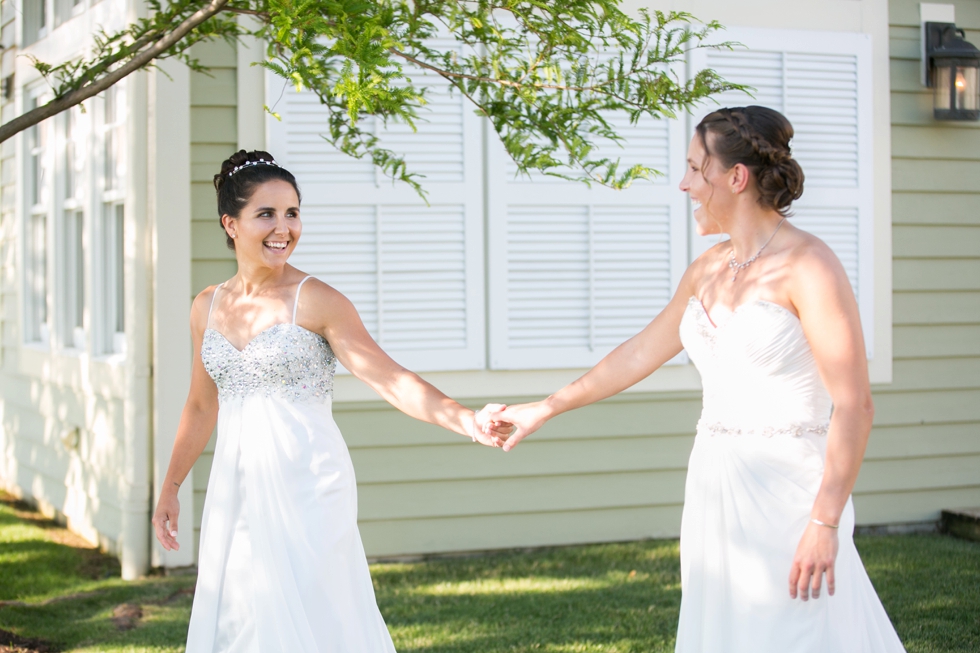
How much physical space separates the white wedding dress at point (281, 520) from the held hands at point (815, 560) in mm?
1243

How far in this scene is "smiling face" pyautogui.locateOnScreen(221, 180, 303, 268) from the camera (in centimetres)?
306

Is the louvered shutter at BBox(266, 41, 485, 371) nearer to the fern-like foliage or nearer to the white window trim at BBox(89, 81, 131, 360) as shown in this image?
the white window trim at BBox(89, 81, 131, 360)

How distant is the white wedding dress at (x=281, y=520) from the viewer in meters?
2.83

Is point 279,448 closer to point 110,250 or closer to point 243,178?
point 243,178

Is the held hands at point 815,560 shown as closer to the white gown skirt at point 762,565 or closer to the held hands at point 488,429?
the white gown skirt at point 762,565

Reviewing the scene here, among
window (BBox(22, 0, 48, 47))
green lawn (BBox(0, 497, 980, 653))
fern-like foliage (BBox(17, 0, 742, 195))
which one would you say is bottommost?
green lawn (BBox(0, 497, 980, 653))

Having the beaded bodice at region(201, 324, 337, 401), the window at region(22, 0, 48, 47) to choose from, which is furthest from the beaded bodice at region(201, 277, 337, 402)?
the window at region(22, 0, 48, 47)

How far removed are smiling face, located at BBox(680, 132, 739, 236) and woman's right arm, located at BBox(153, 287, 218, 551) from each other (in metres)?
1.62

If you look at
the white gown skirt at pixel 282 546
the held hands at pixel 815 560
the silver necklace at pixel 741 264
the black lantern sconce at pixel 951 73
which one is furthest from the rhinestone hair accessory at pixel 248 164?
the black lantern sconce at pixel 951 73

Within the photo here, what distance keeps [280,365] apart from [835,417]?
1.57 metres

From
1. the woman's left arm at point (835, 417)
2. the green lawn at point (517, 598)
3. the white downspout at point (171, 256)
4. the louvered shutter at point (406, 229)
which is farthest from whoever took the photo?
the louvered shutter at point (406, 229)

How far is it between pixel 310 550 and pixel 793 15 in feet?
15.3

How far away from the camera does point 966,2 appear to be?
20.7 ft

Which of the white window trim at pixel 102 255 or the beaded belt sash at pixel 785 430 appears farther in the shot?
the white window trim at pixel 102 255
